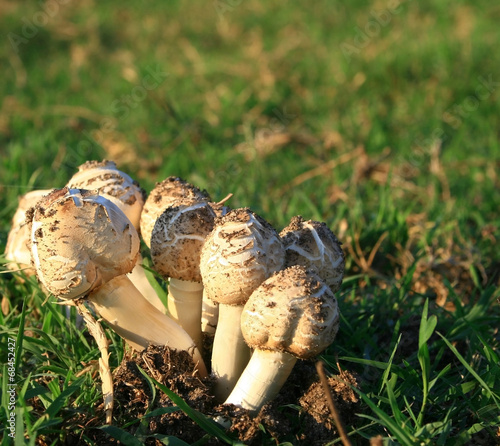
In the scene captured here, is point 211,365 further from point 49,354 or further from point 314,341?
point 49,354

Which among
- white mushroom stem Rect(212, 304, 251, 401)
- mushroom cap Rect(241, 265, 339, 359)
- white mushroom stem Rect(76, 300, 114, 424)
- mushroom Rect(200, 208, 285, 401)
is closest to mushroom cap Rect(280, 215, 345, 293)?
mushroom Rect(200, 208, 285, 401)

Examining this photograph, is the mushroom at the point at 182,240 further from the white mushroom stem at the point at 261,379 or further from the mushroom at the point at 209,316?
the white mushroom stem at the point at 261,379

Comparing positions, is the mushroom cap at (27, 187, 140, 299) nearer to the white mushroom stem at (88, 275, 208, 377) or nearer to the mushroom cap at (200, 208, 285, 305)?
the white mushroom stem at (88, 275, 208, 377)

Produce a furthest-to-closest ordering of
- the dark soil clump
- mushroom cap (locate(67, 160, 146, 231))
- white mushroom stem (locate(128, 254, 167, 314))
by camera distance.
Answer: white mushroom stem (locate(128, 254, 167, 314)), mushroom cap (locate(67, 160, 146, 231)), the dark soil clump

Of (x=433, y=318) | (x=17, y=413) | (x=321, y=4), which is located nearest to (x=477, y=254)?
(x=433, y=318)

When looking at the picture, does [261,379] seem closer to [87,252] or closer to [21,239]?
[87,252]
